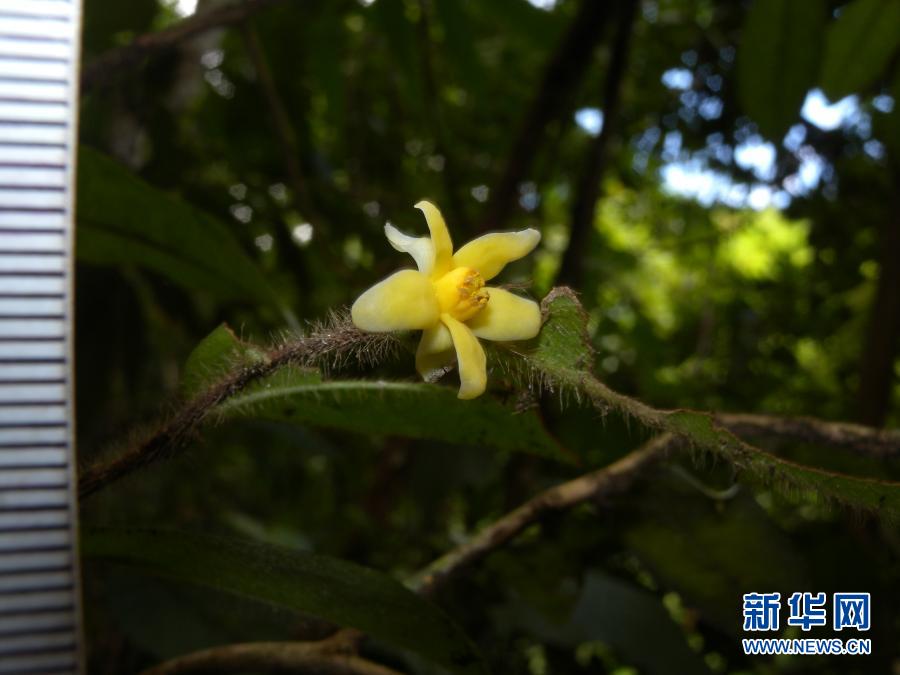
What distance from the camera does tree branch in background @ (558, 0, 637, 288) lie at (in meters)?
1.23

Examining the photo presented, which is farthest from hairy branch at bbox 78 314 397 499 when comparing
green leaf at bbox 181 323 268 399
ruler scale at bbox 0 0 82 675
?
ruler scale at bbox 0 0 82 675

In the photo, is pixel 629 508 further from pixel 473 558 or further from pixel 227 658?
pixel 227 658

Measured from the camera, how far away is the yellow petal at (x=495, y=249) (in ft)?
1.48

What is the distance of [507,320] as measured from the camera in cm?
44

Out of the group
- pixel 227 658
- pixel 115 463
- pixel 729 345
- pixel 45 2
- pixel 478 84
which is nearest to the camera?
pixel 45 2

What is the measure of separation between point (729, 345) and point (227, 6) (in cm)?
127

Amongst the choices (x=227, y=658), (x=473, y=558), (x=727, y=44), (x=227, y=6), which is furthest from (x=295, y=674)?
(x=727, y=44)

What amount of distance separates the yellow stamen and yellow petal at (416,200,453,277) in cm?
1

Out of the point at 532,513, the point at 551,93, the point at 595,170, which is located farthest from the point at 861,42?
the point at 532,513

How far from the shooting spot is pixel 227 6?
95 cm

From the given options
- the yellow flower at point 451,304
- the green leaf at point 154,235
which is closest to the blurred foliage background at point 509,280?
the green leaf at point 154,235

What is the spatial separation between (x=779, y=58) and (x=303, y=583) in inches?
34.8

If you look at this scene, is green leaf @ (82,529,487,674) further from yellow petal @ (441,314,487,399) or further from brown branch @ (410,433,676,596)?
yellow petal @ (441,314,487,399)

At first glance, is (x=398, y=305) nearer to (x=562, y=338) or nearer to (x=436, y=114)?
(x=562, y=338)
